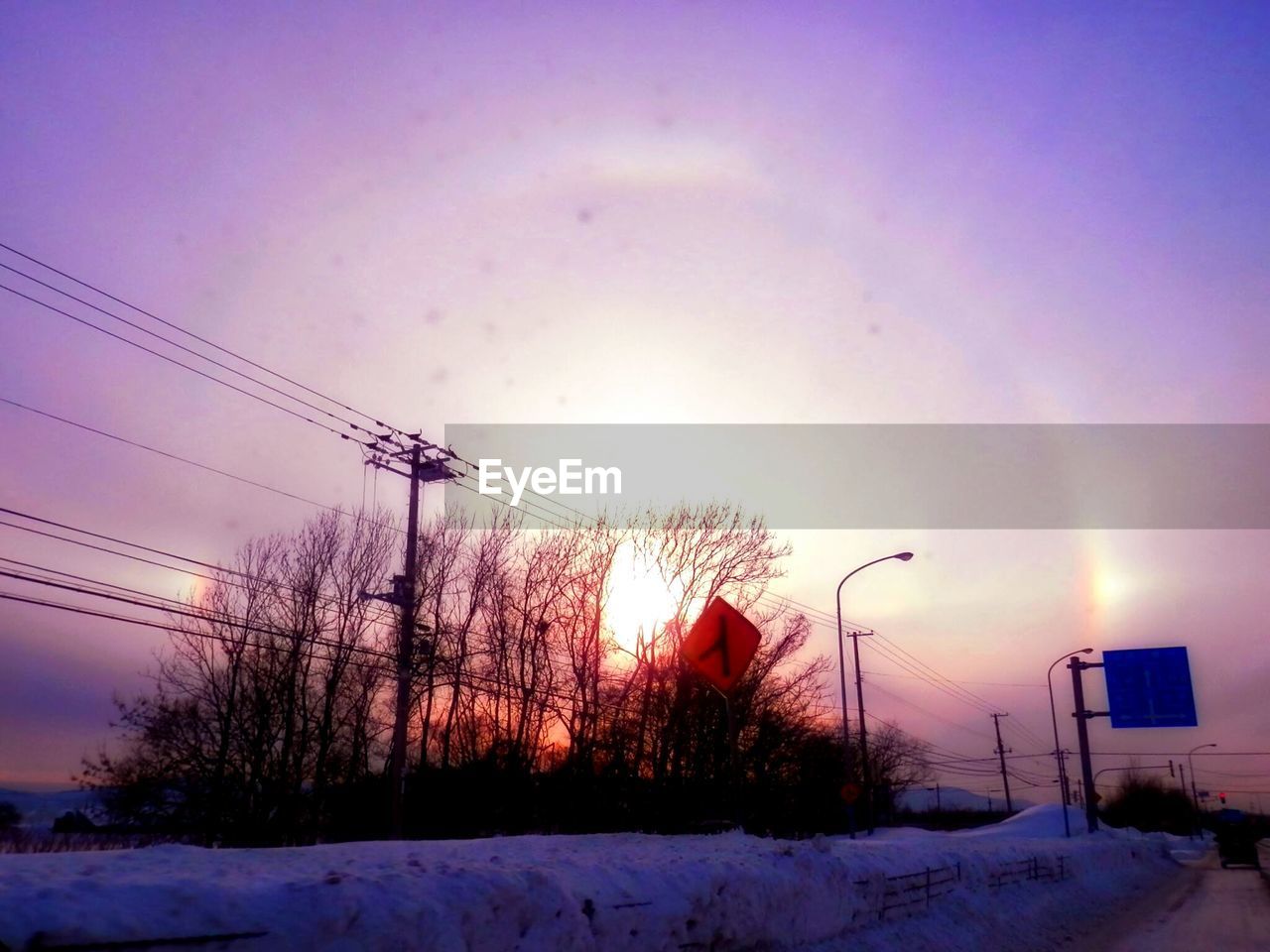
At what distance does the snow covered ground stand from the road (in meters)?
1.67

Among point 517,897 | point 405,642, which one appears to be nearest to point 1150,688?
point 405,642

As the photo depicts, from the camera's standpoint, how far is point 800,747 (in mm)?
47938

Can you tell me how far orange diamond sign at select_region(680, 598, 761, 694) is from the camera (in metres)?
10.8

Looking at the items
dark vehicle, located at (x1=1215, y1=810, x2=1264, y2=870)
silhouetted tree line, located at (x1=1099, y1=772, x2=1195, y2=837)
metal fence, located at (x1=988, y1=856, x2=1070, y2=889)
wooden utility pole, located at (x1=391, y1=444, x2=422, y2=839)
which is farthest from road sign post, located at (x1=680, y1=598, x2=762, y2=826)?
silhouetted tree line, located at (x1=1099, y1=772, x2=1195, y2=837)

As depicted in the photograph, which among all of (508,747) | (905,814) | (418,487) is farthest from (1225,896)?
(905,814)

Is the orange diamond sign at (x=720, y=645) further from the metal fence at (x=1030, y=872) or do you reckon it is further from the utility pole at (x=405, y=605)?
the utility pole at (x=405, y=605)

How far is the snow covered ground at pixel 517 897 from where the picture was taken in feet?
19.3

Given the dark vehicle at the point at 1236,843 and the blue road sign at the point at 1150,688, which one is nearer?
the blue road sign at the point at 1150,688

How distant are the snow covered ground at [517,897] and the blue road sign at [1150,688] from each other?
64.8 ft

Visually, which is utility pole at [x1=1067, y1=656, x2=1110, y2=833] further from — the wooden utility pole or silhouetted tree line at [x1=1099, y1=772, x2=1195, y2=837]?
silhouetted tree line at [x1=1099, y1=772, x2=1195, y2=837]

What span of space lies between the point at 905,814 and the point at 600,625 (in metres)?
78.2

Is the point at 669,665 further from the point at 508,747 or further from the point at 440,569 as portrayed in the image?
the point at 440,569

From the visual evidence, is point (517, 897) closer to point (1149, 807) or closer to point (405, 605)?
point (405, 605)

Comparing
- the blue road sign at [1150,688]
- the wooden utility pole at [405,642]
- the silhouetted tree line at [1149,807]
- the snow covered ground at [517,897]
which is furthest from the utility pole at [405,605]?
the silhouetted tree line at [1149,807]
